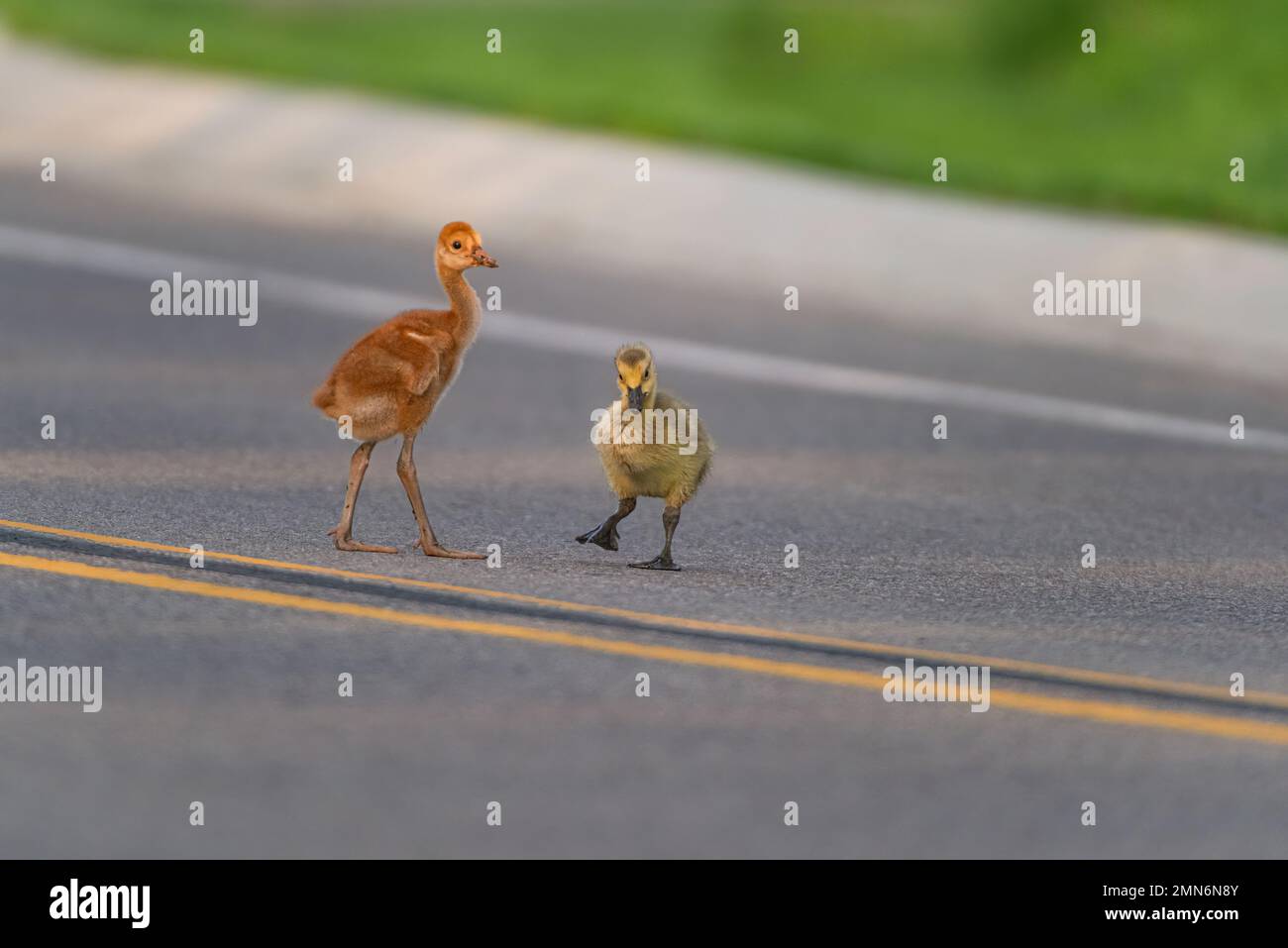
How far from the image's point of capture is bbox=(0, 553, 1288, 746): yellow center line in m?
6.28

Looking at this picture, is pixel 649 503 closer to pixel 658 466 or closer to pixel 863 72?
pixel 658 466

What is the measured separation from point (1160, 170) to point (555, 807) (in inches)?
456

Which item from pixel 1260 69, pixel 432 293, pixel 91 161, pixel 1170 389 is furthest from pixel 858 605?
pixel 1260 69

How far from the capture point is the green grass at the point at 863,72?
1534cm

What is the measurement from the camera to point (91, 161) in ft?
48.7

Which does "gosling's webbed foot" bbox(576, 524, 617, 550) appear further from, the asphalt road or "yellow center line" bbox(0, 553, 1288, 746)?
"yellow center line" bbox(0, 553, 1288, 746)

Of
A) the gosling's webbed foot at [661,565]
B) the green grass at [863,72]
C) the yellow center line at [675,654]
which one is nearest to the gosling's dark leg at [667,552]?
the gosling's webbed foot at [661,565]

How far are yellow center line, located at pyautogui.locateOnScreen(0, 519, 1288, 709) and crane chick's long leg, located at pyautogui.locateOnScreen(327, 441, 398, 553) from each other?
21 centimetres

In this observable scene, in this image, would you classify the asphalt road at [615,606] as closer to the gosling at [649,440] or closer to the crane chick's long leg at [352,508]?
the crane chick's long leg at [352,508]

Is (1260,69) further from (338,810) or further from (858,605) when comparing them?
(338,810)

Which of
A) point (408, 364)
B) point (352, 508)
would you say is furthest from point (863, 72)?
point (408, 364)

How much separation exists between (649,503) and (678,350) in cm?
269

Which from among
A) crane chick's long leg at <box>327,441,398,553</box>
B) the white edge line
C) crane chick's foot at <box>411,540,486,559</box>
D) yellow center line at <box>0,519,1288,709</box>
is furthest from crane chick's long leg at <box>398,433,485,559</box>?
the white edge line

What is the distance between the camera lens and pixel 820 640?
687 centimetres
